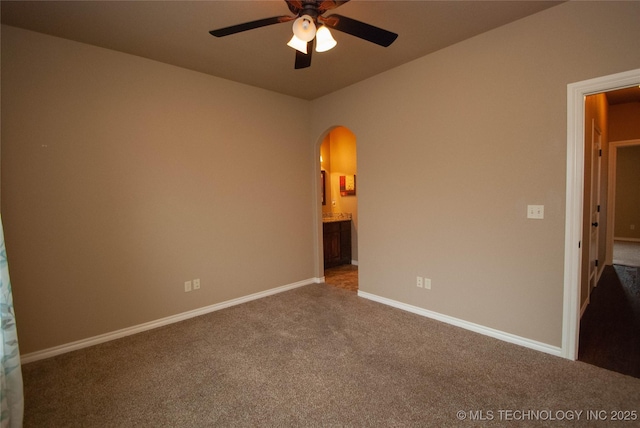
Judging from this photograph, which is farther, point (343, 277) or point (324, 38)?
point (343, 277)

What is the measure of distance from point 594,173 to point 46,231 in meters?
5.93

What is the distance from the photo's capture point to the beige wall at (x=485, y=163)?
224 cm

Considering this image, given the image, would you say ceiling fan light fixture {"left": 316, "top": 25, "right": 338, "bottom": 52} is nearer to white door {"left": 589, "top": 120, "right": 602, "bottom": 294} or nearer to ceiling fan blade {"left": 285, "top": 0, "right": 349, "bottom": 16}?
ceiling fan blade {"left": 285, "top": 0, "right": 349, "bottom": 16}

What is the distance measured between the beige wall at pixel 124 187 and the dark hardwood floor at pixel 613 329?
3.36m

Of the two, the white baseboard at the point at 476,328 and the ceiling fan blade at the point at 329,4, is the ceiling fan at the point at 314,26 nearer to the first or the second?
the ceiling fan blade at the point at 329,4

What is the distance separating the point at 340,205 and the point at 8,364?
485cm

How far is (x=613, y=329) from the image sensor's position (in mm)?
2781

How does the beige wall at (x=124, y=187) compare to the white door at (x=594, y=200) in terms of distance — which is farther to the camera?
the white door at (x=594, y=200)

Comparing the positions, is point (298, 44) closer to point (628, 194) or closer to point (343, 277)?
point (343, 277)

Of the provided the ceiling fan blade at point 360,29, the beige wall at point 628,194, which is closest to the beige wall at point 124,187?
the ceiling fan blade at point 360,29

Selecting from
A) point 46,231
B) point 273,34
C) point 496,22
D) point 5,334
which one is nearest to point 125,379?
point 5,334

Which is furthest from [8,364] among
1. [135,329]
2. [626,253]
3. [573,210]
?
[626,253]

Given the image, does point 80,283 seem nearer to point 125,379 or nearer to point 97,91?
point 125,379

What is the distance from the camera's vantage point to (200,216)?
132 inches
